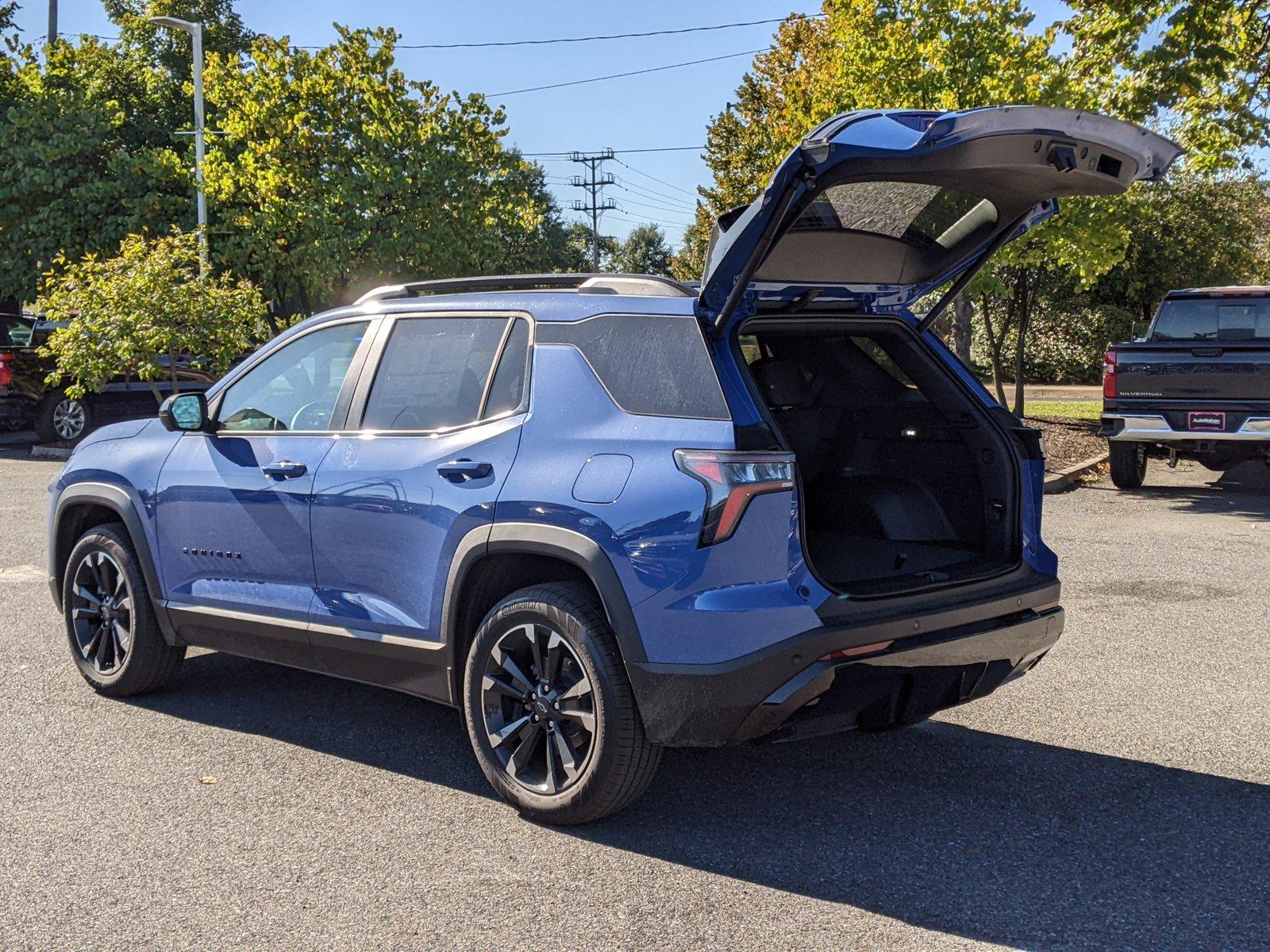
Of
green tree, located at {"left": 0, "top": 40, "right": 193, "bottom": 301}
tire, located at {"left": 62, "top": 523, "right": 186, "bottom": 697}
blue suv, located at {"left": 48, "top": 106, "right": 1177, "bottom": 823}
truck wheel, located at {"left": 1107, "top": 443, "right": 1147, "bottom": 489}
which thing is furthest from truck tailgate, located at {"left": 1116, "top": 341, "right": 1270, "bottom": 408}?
green tree, located at {"left": 0, "top": 40, "right": 193, "bottom": 301}

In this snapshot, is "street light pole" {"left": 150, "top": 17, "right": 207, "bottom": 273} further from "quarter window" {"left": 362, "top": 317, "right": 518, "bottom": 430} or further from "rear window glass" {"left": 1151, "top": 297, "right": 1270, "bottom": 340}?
"quarter window" {"left": 362, "top": 317, "right": 518, "bottom": 430}

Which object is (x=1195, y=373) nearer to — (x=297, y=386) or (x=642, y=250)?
(x=297, y=386)

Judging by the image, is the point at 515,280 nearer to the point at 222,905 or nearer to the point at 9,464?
the point at 222,905

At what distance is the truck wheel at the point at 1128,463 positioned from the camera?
12953 millimetres

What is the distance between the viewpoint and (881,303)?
4.95 metres

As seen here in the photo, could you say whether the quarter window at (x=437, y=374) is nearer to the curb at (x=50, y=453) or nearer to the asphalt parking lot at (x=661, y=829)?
the asphalt parking lot at (x=661, y=829)

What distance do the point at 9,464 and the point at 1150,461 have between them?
14499 millimetres

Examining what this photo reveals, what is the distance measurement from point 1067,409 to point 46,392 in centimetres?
1629

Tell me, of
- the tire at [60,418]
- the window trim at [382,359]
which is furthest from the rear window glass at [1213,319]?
the tire at [60,418]

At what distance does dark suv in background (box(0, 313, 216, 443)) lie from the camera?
18594 mm

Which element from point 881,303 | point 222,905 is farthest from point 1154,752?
point 222,905

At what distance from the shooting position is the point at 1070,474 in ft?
45.3

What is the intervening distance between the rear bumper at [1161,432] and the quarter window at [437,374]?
8.99 metres

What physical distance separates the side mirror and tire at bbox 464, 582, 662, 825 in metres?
1.82
